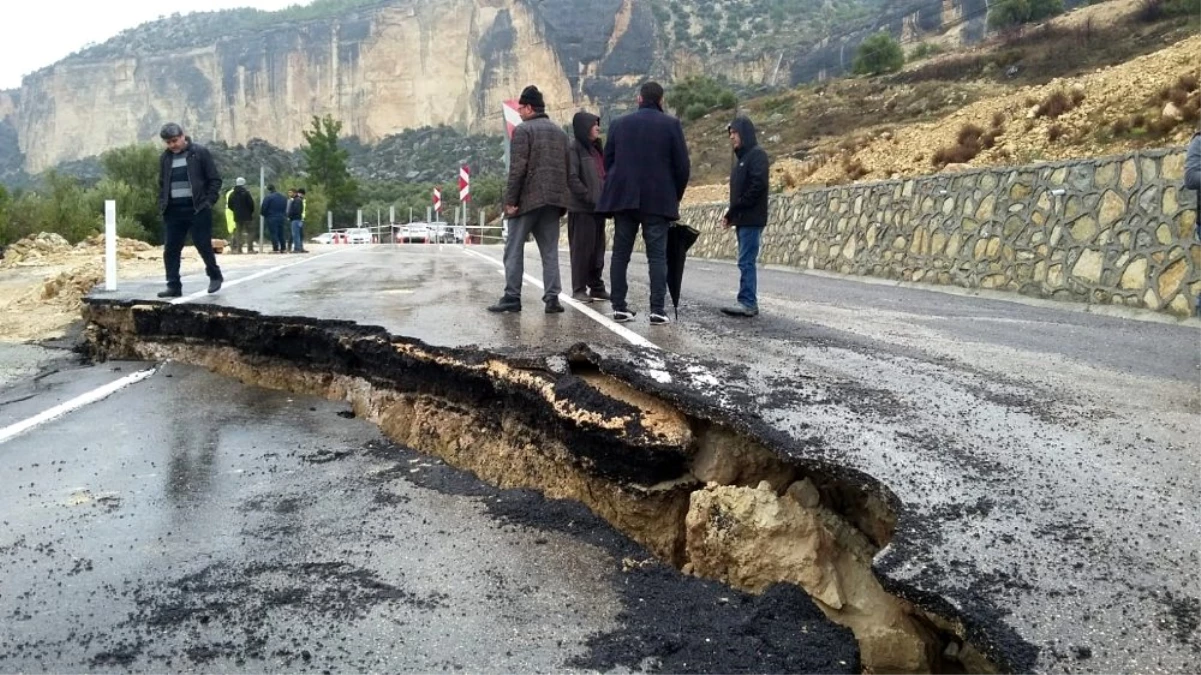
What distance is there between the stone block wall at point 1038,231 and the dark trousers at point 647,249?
527cm

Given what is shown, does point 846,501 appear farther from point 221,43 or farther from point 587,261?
point 221,43

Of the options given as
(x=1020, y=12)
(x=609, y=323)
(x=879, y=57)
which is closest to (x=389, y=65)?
(x=879, y=57)

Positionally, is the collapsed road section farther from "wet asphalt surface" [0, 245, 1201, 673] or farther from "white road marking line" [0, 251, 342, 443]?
"white road marking line" [0, 251, 342, 443]

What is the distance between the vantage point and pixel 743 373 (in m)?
5.23

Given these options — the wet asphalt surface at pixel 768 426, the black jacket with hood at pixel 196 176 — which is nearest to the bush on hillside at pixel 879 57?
the black jacket with hood at pixel 196 176

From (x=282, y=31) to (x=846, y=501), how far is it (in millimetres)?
134912

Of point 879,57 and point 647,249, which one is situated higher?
point 879,57

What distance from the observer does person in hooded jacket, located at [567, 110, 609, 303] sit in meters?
7.91

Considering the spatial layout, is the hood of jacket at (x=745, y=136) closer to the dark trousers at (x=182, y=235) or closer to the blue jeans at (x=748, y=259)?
the blue jeans at (x=748, y=259)

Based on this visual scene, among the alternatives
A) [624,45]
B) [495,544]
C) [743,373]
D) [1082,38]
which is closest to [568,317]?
[743,373]

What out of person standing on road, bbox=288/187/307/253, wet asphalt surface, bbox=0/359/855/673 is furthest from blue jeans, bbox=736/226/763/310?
person standing on road, bbox=288/187/307/253

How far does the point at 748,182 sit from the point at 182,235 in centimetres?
603

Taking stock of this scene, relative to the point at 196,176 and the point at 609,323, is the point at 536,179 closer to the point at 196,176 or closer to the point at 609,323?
the point at 609,323

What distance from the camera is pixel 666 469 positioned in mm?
4035
